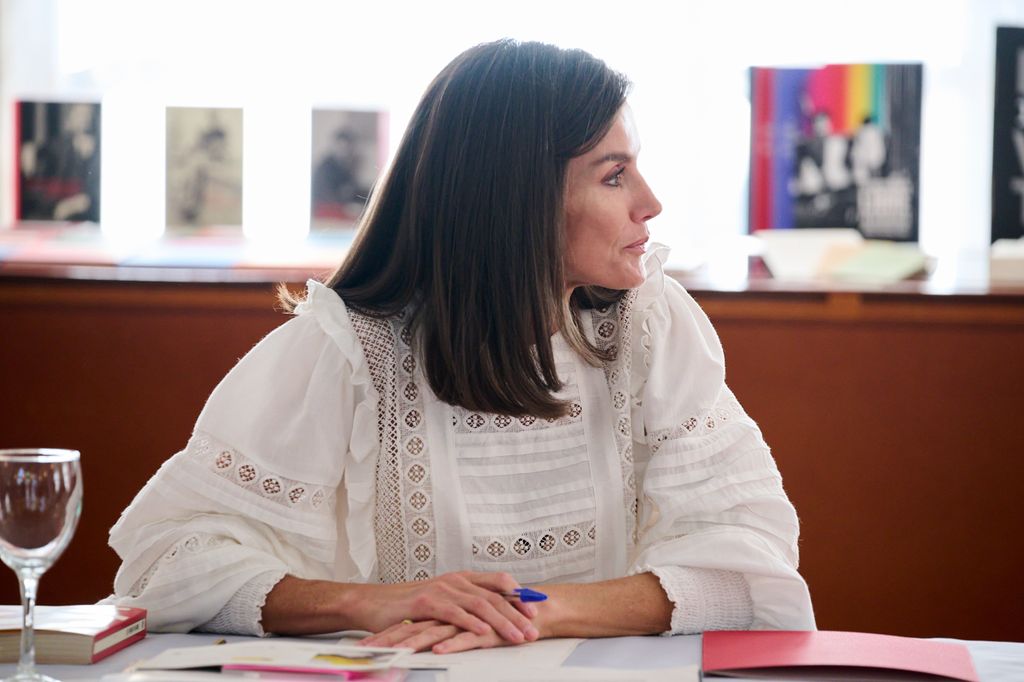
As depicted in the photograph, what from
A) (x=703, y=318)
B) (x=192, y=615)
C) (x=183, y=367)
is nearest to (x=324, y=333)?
(x=192, y=615)

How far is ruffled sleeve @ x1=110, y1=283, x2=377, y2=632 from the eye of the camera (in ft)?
5.08

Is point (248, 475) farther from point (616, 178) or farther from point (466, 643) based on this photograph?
point (616, 178)

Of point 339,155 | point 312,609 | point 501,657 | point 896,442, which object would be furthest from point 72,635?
point 339,155

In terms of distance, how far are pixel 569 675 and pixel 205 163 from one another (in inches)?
107

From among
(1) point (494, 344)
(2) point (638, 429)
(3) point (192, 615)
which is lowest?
(3) point (192, 615)

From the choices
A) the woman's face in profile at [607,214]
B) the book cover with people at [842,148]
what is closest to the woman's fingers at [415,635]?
the woman's face in profile at [607,214]

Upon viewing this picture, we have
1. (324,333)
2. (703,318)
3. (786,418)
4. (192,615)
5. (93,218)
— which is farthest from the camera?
(93,218)

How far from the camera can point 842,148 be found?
339cm

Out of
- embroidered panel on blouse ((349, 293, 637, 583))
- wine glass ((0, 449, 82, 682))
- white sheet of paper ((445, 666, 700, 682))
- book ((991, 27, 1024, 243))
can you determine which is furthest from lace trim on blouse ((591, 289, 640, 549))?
book ((991, 27, 1024, 243))

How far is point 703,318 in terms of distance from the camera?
189cm

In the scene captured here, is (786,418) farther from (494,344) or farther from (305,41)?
(305,41)

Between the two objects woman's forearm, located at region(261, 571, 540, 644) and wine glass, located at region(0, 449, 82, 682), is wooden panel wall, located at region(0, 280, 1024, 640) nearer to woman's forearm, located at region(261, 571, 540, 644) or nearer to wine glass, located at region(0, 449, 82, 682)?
woman's forearm, located at region(261, 571, 540, 644)

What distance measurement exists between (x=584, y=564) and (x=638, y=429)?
0.68ft

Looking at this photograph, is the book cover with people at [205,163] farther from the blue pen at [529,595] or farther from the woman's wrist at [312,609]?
Result: the blue pen at [529,595]
